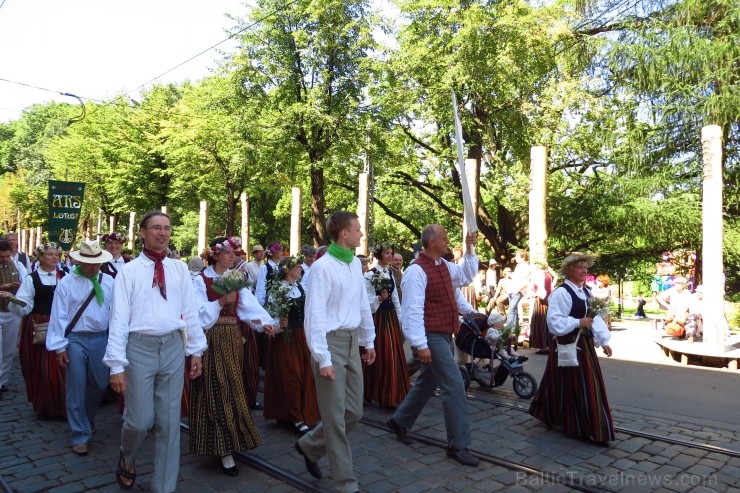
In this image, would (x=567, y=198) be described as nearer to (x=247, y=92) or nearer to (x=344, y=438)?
(x=247, y=92)

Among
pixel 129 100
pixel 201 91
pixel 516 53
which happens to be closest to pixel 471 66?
pixel 516 53

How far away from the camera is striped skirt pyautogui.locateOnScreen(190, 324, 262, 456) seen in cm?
495

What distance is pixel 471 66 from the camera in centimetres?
2236

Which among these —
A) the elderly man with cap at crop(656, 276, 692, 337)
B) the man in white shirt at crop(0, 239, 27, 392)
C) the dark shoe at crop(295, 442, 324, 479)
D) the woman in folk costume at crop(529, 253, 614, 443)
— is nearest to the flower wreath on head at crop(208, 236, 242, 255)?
the dark shoe at crop(295, 442, 324, 479)

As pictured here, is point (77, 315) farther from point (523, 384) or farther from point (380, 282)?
point (523, 384)

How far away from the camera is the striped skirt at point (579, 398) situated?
5691 mm

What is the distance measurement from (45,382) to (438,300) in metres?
4.57

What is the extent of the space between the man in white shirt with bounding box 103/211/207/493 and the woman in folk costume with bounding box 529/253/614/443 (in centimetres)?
352

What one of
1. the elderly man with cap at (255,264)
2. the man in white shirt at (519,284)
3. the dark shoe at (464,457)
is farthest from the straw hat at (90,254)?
the man in white shirt at (519,284)

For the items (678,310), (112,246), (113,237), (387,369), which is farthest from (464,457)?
(678,310)

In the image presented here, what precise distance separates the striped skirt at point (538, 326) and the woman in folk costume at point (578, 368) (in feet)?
19.6

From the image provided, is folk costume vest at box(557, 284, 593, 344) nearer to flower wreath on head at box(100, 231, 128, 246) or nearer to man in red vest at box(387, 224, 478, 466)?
man in red vest at box(387, 224, 478, 466)

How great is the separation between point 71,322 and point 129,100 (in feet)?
127

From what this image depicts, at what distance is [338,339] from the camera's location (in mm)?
4398
